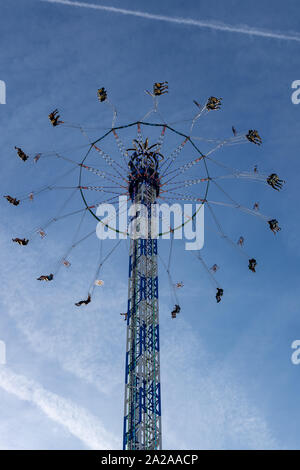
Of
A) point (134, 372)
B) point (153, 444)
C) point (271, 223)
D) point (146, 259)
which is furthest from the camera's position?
point (146, 259)

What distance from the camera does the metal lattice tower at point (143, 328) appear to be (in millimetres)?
40406

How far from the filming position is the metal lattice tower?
133ft

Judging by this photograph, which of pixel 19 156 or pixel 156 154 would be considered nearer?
pixel 19 156

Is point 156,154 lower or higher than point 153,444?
higher

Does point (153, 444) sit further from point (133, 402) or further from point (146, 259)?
point (146, 259)

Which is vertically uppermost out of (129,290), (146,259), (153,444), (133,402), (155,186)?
(155,186)

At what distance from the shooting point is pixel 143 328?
46594mm

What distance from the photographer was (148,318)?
155 feet
